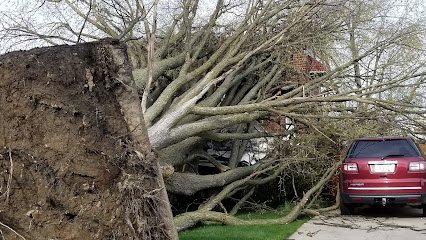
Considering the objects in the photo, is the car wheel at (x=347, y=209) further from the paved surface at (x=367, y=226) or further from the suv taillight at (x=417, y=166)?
the suv taillight at (x=417, y=166)

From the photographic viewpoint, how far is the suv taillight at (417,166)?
38.4 ft

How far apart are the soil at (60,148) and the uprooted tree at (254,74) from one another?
504 cm

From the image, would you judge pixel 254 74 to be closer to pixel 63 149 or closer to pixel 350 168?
Result: pixel 350 168

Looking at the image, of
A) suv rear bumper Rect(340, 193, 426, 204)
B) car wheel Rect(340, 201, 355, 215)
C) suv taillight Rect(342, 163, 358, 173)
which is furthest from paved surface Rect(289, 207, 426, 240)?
suv taillight Rect(342, 163, 358, 173)

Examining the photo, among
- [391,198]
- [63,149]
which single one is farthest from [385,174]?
[63,149]

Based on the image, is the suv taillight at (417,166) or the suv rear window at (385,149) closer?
the suv taillight at (417,166)

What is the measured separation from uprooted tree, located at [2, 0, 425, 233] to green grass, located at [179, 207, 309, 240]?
0.21 m

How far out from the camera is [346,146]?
43.4ft

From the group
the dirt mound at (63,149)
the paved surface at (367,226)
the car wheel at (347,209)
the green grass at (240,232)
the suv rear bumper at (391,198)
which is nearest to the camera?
the dirt mound at (63,149)

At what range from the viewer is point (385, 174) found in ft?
38.6

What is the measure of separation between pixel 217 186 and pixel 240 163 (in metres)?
2.54

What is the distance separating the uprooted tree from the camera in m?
10.1

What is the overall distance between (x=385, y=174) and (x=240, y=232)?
12.9 feet

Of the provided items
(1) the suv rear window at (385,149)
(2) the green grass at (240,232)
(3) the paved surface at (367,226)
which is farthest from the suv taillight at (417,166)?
(2) the green grass at (240,232)
